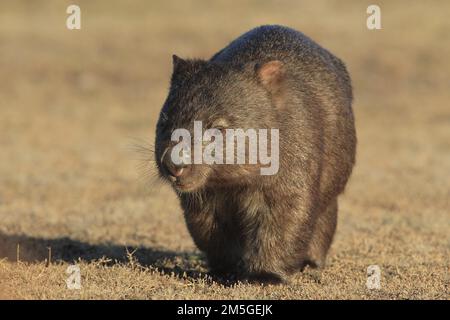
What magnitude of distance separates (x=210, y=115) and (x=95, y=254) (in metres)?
3.17

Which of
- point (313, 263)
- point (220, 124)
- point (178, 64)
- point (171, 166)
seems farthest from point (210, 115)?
point (313, 263)

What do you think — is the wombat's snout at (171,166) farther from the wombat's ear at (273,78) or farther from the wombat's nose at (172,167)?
the wombat's ear at (273,78)

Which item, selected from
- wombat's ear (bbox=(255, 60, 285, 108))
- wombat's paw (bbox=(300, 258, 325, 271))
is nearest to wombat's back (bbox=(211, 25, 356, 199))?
wombat's ear (bbox=(255, 60, 285, 108))

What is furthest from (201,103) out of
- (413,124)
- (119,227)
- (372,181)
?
(413,124)

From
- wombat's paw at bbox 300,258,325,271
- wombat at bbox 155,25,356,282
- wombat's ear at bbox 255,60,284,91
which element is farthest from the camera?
wombat's paw at bbox 300,258,325,271

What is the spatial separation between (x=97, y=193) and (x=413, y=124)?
10056mm

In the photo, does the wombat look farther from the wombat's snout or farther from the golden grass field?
the golden grass field

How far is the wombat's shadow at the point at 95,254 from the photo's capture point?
335 inches

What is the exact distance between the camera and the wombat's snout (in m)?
6.35

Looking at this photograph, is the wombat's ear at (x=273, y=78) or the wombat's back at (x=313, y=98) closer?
the wombat's ear at (x=273, y=78)

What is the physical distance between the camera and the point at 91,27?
1228 inches

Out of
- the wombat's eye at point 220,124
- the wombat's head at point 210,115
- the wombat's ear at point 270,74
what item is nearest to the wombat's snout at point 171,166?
the wombat's head at point 210,115
